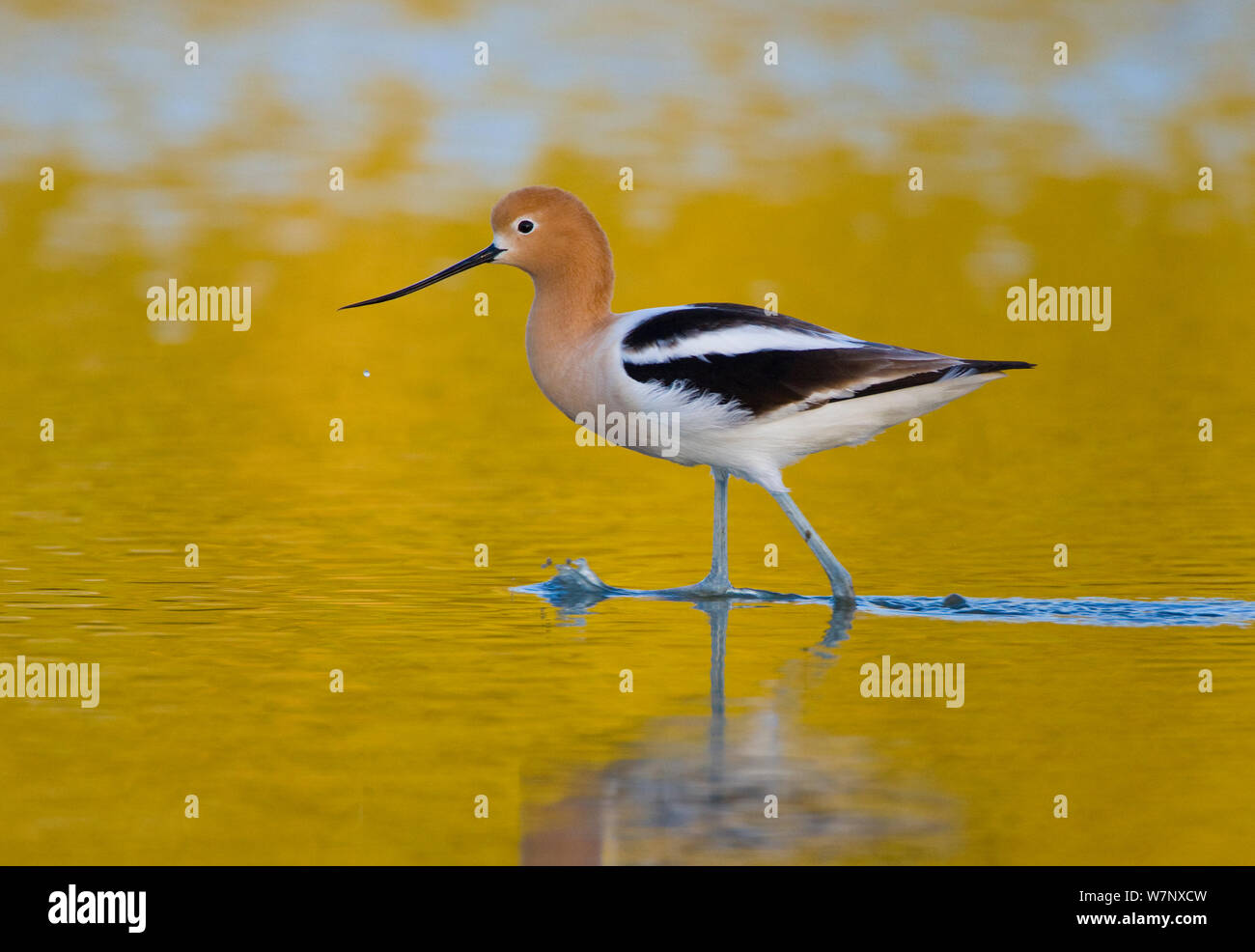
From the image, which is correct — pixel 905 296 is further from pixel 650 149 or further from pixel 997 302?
pixel 650 149

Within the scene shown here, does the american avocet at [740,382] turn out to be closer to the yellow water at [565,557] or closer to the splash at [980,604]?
the splash at [980,604]

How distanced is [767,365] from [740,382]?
178mm

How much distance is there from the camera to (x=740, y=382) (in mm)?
11445

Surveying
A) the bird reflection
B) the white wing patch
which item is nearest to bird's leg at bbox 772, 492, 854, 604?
the white wing patch

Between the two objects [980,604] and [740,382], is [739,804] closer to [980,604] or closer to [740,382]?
[980,604]

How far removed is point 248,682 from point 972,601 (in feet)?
12.7

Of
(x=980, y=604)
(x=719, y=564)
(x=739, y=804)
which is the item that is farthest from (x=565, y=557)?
(x=739, y=804)

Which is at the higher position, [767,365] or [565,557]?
[767,365]

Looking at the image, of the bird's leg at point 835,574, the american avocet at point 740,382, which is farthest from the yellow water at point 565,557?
the american avocet at point 740,382

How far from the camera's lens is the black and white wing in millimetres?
11406

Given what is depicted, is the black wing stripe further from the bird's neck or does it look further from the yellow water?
the yellow water

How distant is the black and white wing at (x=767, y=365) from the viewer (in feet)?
37.4

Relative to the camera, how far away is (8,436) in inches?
659

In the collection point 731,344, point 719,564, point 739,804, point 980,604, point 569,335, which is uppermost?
point 569,335
